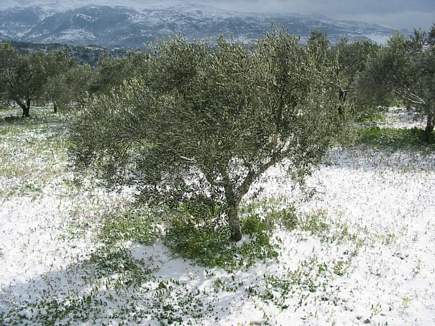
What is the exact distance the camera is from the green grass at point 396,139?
39594mm

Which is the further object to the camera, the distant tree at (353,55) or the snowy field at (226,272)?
the distant tree at (353,55)

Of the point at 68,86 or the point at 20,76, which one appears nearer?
the point at 20,76

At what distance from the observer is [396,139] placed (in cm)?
4178

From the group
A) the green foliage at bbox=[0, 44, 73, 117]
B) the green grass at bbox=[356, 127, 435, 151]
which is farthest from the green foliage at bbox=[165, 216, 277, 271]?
the green foliage at bbox=[0, 44, 73, 117]

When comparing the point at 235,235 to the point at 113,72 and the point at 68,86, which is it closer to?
the point at 113,72

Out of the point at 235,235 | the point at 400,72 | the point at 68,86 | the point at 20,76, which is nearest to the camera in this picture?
the point at 235,235

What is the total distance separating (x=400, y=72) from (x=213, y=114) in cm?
3369

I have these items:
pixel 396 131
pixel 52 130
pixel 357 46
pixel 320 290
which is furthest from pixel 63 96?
pixel 320 290

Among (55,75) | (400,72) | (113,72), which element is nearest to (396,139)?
(400,72)

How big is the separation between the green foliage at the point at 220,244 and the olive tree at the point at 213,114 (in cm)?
216

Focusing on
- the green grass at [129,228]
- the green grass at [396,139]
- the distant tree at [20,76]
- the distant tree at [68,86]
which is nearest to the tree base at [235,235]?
the green grass at [129,228]

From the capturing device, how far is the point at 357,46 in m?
58.8

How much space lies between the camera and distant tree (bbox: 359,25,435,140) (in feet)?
135

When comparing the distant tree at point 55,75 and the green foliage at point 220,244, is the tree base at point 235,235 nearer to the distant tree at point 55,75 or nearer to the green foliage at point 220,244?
the green foliage at point 220,244
